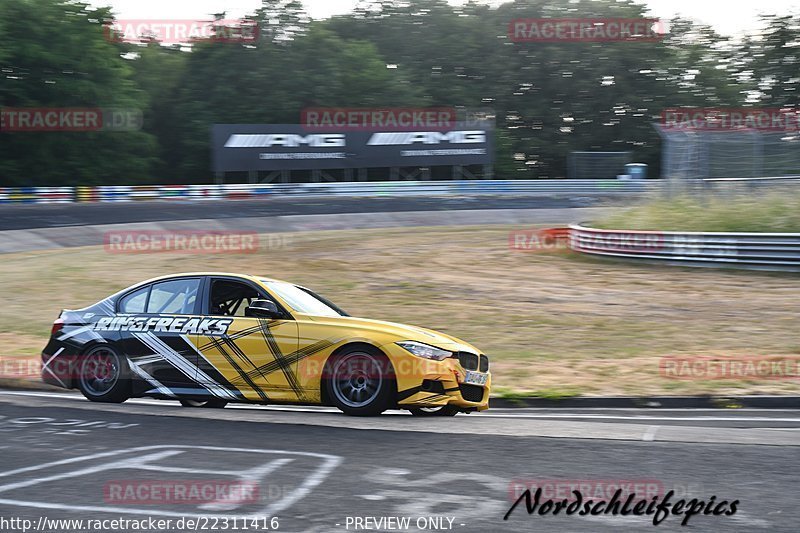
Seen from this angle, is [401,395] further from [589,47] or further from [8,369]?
[589,47]

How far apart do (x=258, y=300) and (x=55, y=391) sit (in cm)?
357

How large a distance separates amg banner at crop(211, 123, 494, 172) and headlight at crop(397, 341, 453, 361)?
41.1m

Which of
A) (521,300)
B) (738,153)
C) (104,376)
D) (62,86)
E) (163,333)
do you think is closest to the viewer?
(163,333)

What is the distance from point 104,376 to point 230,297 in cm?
159

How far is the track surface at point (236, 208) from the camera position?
113 ft

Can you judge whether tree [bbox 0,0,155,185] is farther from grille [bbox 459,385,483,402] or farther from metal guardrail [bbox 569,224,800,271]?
grille [bbox 459,385,483,402]

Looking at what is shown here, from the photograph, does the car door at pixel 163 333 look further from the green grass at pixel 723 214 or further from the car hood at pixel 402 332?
the green grass at pixel 723 214

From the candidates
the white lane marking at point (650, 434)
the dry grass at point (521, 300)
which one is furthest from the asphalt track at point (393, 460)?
the dry grass at point (521, 300)

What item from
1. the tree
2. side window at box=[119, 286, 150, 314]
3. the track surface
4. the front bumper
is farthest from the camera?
the tree

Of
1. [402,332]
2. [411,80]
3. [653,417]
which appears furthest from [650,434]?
[411,80]

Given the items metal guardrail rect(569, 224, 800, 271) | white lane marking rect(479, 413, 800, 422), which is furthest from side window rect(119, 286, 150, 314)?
metal guardrail rect(569, 224, 800, 271)

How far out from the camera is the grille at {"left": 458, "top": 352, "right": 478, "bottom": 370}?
9.38 m

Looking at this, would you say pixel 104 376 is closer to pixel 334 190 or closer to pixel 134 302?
pixel 134 302

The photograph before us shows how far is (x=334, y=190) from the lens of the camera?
4697 centimetres
